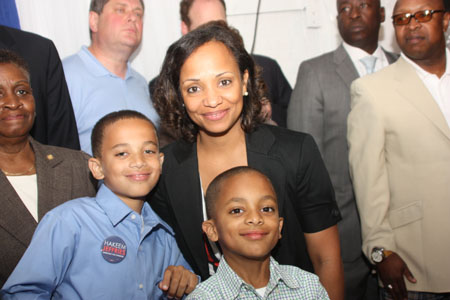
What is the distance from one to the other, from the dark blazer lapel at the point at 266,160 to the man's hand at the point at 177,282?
1.46ft

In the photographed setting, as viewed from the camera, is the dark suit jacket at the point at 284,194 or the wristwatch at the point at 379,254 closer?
the dark suit jacket at the point at 284,194

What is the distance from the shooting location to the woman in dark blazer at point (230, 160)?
170cm

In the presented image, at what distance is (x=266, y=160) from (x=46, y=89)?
3.79 ft

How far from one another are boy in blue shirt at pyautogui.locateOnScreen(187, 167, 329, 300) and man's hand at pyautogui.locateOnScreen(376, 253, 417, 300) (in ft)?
1.85

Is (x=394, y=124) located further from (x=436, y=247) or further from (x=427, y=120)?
(x=436, y=247)

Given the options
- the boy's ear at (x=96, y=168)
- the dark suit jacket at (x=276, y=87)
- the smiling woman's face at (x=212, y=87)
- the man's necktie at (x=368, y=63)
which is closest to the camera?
the smiling woman's face at (x=212, y=87)

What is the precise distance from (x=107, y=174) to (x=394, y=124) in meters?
1.29

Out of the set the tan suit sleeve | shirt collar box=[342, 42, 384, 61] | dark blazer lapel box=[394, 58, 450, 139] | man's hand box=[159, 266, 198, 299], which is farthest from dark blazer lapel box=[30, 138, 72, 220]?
shirt collar box=[342, 42, 384, 61]

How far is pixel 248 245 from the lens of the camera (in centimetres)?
152

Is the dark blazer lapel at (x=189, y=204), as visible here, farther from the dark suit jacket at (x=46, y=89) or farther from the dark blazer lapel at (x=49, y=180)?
the dark suit jacket at (x=46, y=89)

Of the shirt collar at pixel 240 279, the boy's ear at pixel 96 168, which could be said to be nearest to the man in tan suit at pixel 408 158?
the shirt collar at pixel 240 279

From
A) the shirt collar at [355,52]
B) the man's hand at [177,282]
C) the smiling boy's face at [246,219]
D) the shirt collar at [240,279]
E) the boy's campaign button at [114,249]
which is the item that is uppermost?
the shirt collar at [355,52]

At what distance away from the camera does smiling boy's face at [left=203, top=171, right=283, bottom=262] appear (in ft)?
4.99

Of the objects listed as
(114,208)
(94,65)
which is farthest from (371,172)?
(94,65)
